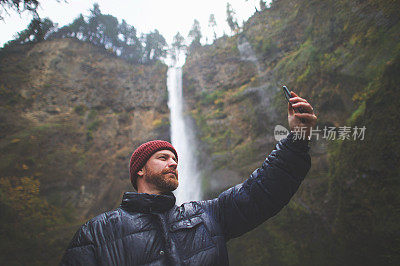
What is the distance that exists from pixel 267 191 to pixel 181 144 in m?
12.9

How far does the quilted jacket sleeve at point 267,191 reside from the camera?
1557mm

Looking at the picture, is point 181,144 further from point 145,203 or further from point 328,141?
point 145,203

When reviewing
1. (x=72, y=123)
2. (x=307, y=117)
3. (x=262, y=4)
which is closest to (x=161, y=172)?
(x=307, y=117)

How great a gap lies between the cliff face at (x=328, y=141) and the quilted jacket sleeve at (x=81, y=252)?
22.0 feet

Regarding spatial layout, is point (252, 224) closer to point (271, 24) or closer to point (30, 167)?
point (30, 167)

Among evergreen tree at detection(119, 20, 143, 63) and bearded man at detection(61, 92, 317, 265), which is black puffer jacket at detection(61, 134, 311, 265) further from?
evergreen tree at detection(119, 20, 143, 63)

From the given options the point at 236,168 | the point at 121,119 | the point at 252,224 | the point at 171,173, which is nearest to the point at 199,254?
the point at 252,224

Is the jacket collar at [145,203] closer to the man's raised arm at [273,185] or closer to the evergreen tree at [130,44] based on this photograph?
the man's raised arm at [273,185]

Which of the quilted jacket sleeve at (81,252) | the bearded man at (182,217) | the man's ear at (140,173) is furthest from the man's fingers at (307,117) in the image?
the quilted jacket sleeve at (81,252)

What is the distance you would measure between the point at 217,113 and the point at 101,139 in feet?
28.6

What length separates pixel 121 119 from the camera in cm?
1479

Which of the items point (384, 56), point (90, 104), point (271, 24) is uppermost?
point (271, 24)

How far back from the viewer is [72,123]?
12.5m

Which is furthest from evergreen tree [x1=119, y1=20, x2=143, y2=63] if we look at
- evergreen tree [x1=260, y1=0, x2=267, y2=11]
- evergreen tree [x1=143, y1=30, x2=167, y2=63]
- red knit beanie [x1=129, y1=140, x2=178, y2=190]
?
red knit beanie [x1=129, y1=140, x2=178, y2=190]
